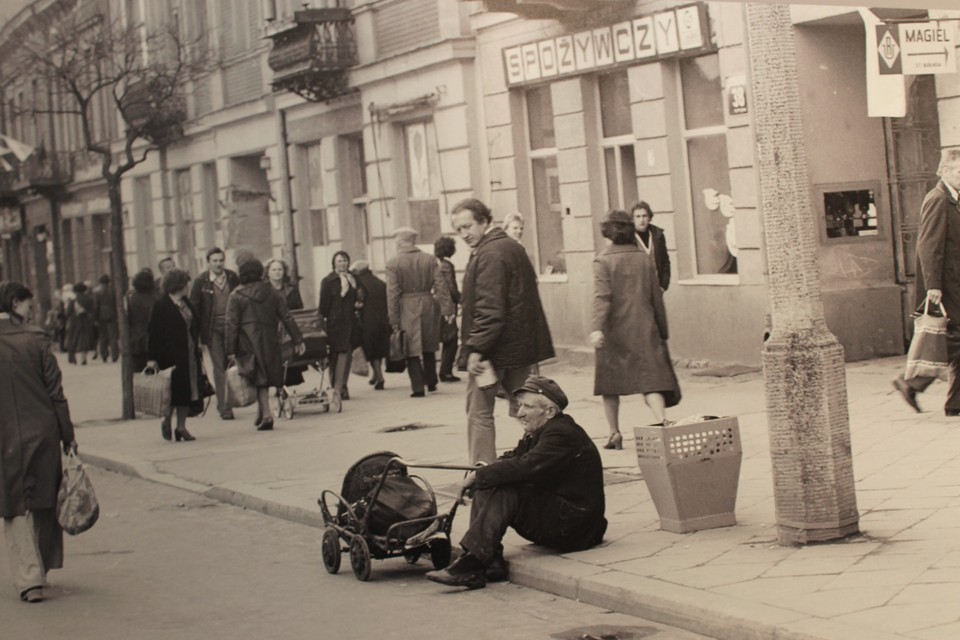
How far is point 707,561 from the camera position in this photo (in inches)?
329

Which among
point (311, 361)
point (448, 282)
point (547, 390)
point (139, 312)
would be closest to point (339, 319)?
point (311, 361)

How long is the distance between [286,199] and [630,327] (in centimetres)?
1909

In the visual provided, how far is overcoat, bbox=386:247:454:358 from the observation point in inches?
735

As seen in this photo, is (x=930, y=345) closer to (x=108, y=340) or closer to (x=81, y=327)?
(x=108, y=340)

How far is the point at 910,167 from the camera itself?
1695 cm

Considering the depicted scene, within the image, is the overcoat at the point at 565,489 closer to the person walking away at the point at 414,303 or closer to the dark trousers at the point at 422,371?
the person walking away at the point at 414,303

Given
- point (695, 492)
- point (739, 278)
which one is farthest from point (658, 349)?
point (739, 278)

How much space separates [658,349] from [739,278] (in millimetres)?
5973

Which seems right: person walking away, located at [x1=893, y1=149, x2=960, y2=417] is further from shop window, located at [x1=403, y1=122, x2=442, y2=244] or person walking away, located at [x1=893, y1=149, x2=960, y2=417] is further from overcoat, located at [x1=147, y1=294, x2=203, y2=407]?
shop window, located at [x1=403, y1=122, x2=442, y2=244]

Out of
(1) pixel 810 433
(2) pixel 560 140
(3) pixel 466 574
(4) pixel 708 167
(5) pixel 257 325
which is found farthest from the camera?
(2) pixel 560 140

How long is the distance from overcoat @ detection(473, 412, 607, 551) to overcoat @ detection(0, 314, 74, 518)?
2541 millimetres

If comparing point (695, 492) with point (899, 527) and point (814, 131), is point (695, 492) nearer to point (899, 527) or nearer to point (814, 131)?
point (899, 527)

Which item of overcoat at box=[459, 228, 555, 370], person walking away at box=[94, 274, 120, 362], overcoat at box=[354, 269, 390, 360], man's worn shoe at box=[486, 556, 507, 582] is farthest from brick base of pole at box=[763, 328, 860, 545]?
person walking away at box=[94, 274, 120, 362]

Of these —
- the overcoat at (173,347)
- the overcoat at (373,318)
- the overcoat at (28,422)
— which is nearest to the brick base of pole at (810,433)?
the overcoat at (28,422)
